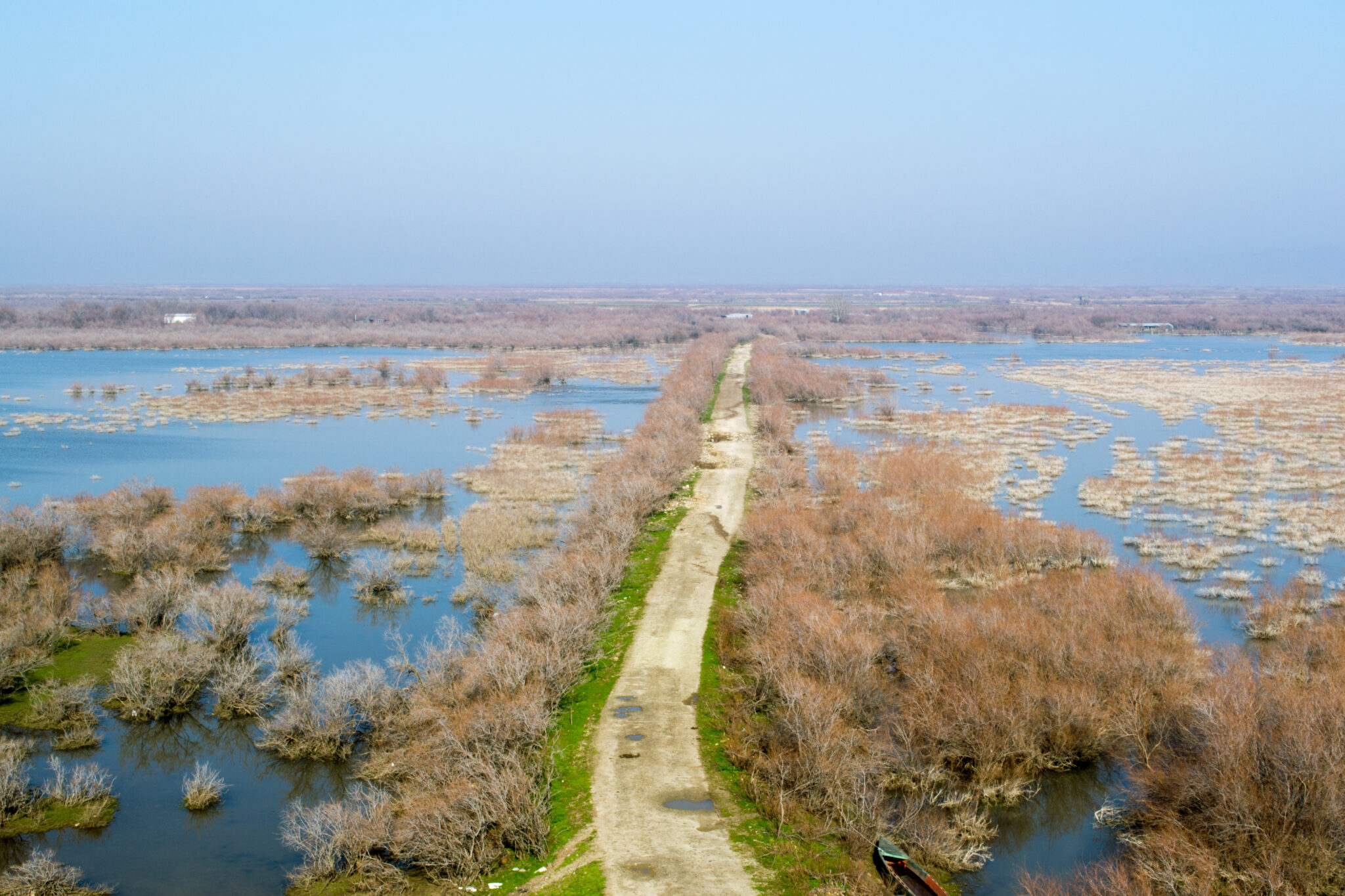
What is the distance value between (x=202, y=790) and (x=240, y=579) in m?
11.2

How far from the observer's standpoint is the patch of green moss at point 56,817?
13.0 meters

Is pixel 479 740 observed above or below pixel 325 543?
above

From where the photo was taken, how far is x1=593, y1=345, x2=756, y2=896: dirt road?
10727 millimetres

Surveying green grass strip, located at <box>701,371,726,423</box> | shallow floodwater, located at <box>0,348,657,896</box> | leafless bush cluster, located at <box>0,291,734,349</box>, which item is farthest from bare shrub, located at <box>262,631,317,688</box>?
leafless bush cluster, located at <box>0,291,734,349</box>

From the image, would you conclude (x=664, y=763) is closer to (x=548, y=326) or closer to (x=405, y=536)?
(x=405, y=536)

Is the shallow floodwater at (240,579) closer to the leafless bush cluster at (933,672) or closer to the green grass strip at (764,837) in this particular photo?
the green grass strip at (764,837)

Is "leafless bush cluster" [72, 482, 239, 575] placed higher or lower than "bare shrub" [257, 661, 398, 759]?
higher

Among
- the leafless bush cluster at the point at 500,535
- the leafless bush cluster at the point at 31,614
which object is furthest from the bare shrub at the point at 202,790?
the leafless bush cluster at the point at 500,535

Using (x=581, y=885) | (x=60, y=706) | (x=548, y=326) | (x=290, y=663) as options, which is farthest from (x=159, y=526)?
(x=548, y=326)

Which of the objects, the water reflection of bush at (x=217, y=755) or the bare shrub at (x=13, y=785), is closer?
the bare shrub at (x=13, y=785)

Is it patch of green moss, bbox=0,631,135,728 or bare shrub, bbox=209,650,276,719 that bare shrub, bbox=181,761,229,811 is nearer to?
bare shrub, bbox=209,650,276,719

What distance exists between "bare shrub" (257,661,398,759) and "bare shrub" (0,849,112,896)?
11.9 ft

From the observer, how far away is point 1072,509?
30094 mm

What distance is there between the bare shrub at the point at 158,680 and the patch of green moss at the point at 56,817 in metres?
2.83
